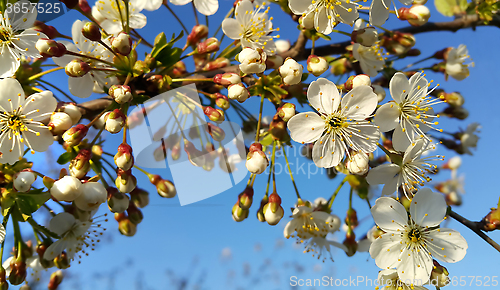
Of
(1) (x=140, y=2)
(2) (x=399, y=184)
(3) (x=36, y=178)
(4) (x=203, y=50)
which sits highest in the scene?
(1) (x=140, y=2)

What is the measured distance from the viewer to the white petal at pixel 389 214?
58.1 inches

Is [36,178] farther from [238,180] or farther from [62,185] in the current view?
[238,180]

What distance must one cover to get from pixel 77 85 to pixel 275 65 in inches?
37.0

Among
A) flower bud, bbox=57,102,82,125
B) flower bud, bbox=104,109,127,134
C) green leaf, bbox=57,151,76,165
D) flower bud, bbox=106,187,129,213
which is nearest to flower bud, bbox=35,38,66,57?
flower bud, bbox=57,102,82,125

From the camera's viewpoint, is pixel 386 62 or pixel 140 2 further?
pixel 386 62

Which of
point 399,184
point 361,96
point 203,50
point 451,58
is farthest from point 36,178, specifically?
point 451,58

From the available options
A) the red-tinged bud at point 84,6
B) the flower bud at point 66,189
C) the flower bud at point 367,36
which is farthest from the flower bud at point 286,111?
the red-tinged bud at point 84,6

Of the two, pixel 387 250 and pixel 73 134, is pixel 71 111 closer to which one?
pixel 73 134

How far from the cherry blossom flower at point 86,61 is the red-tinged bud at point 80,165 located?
328 millimetres

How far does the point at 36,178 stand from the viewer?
144cm

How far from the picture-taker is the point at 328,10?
1504 millimetres

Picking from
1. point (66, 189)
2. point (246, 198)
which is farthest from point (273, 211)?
point (66, 189)

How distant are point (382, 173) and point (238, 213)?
712mm

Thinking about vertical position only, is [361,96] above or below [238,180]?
above
